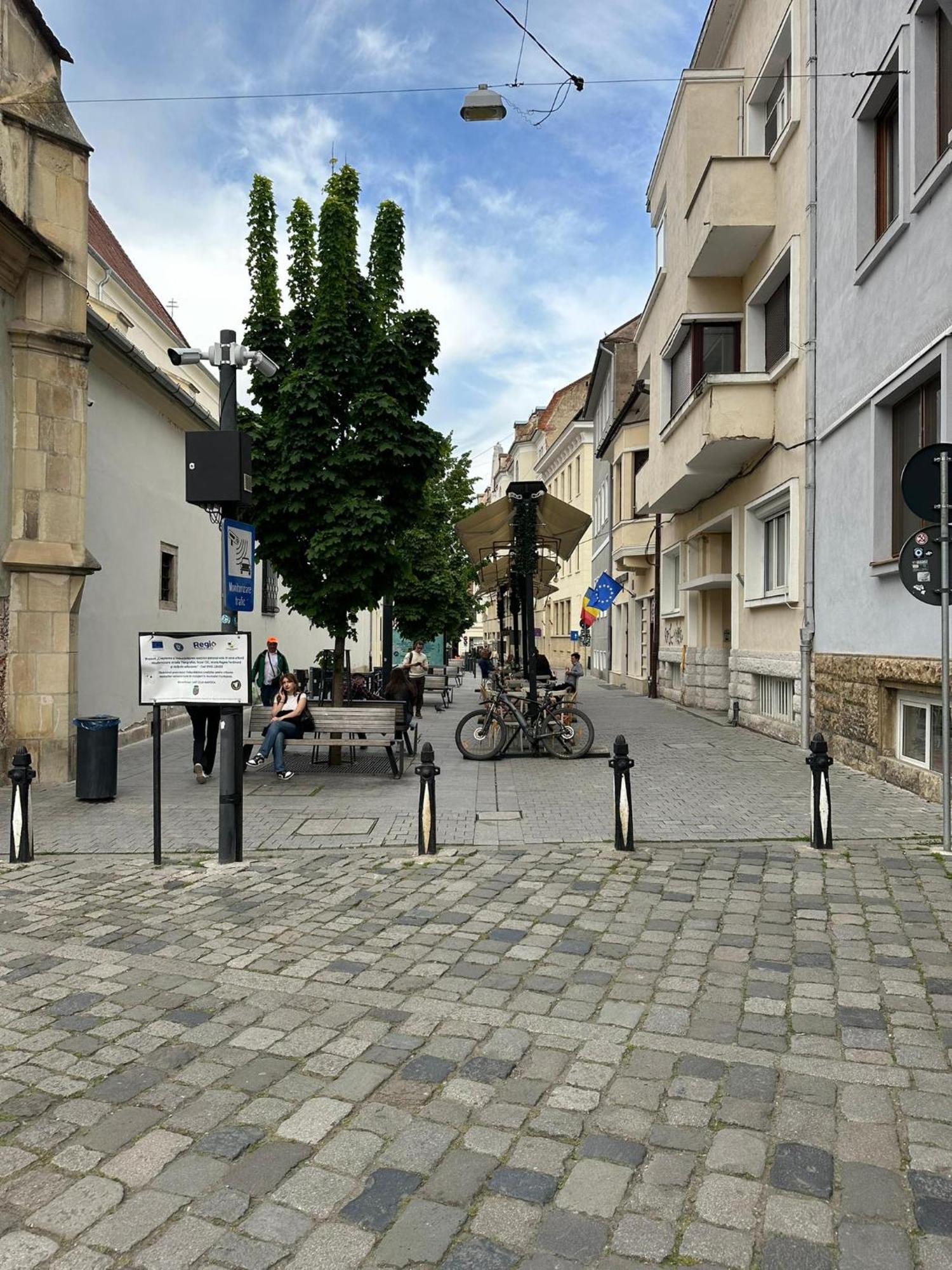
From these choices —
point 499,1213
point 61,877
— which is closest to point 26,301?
point 61,877

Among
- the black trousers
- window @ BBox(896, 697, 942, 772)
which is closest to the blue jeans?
the black trousers

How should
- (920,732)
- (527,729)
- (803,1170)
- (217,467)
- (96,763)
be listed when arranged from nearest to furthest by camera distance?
(803,1170) → (217,467) → (96,763) → (920,732) → (527,729)

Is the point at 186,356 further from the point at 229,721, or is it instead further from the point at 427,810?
the point at 427,810

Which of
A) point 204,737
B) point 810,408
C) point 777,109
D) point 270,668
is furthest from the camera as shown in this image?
point 270,668

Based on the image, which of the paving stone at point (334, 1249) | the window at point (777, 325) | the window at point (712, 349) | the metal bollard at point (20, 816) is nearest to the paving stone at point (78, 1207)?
the paving stone at point (334, 1249)

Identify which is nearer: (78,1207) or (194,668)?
(78,1207)

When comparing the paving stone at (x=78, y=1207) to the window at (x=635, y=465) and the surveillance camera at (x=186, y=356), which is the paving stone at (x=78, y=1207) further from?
the window at (x=635, y=465)

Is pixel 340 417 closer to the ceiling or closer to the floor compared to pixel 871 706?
closer to the ceiling

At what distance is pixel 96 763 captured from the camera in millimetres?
9953

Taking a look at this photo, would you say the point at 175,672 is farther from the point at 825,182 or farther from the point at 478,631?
the point at 478,631

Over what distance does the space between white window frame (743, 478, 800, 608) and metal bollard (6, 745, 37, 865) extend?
1019cm

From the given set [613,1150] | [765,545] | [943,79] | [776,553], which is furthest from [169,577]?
[613,1150]

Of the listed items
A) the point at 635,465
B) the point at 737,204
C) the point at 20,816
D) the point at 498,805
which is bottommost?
the point at 498,805

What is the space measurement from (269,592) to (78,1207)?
24550 mm
